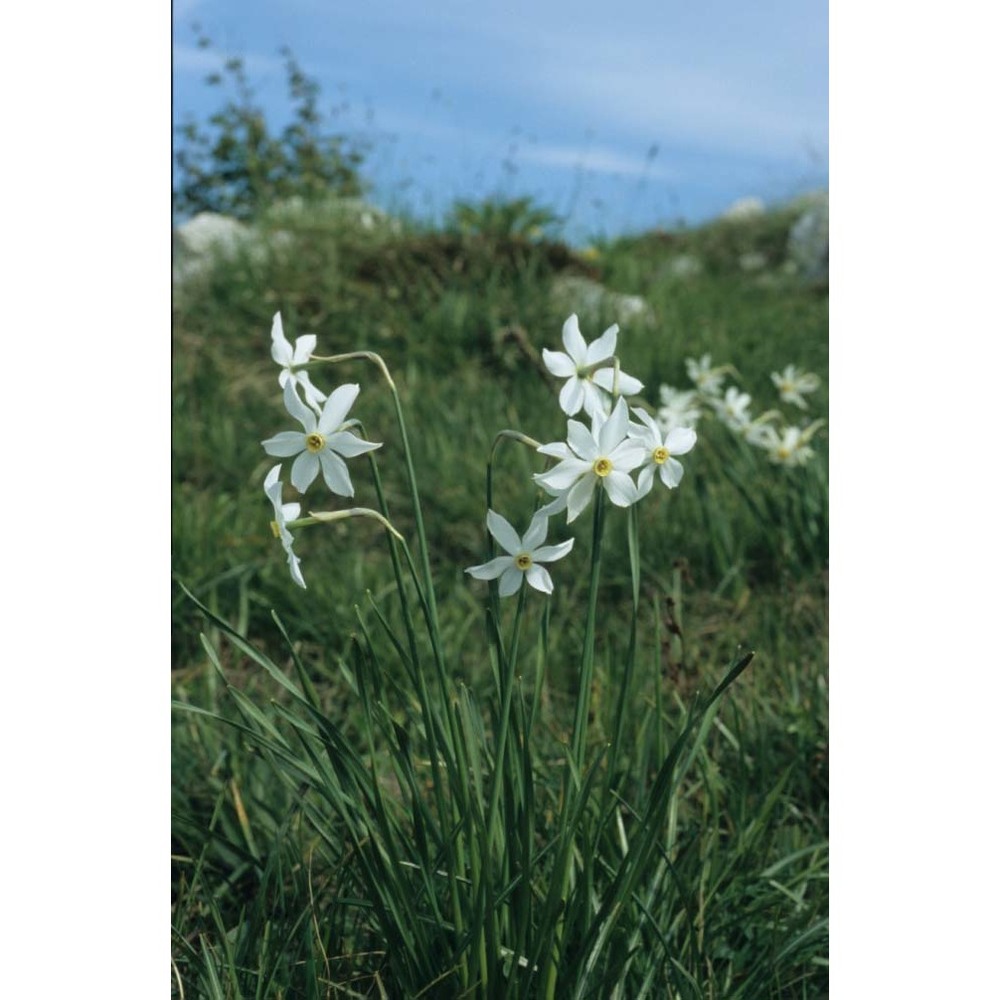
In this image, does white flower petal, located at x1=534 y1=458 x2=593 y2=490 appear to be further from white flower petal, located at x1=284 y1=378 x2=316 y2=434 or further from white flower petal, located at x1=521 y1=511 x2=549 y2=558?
white flower petal, located at x1=284 y1=378 x2=316 y2=434

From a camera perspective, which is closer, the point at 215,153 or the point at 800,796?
the point at 800,796

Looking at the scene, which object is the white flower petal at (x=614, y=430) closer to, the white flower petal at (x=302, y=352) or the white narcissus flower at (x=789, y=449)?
the white flower petal at (x=302, y=352)

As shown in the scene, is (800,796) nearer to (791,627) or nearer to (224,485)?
(791,627)

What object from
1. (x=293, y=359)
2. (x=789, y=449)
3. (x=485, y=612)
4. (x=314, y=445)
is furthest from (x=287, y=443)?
(x=789, y=449)

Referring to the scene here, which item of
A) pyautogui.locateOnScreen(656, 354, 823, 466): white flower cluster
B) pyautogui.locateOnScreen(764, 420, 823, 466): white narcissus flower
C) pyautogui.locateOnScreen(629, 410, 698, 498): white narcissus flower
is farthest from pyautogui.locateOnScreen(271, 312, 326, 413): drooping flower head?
pyautogui.locateOnScreen(764, 420, 823, 466): white narcissus flower

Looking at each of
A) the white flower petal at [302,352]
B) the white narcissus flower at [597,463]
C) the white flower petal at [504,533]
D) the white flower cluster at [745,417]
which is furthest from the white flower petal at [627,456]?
the white flower cluster at [745,417]
